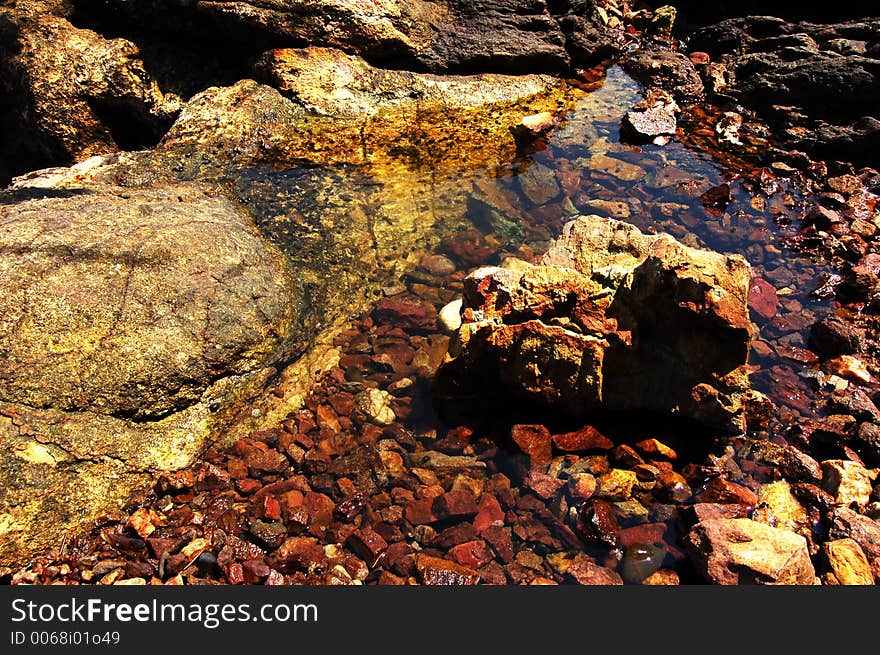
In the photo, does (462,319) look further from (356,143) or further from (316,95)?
(316,95)

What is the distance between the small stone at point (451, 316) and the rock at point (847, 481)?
10.2 ft

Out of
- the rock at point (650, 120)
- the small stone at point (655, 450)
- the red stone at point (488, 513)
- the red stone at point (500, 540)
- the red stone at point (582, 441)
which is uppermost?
the rock at point (650, 120)

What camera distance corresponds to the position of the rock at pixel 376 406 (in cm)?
461

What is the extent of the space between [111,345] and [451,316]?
2.86 meters

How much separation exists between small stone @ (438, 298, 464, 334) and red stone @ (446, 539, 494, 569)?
6.78 ft

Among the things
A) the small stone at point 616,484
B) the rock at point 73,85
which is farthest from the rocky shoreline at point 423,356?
the rock at point 73,85

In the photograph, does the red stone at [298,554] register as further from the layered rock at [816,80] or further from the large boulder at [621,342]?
the layered rock at [816,80]

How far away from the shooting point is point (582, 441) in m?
4.33

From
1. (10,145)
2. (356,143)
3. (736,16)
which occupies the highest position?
(736,16)

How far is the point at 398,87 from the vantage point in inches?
336

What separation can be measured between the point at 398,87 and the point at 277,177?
9.36 feet

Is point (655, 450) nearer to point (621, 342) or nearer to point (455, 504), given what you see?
point (621, 342)

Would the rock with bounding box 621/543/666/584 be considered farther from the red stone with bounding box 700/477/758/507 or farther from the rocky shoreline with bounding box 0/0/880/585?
the red stone with bounding box 700/477/758/507

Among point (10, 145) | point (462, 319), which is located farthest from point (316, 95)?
point (10, 145)
